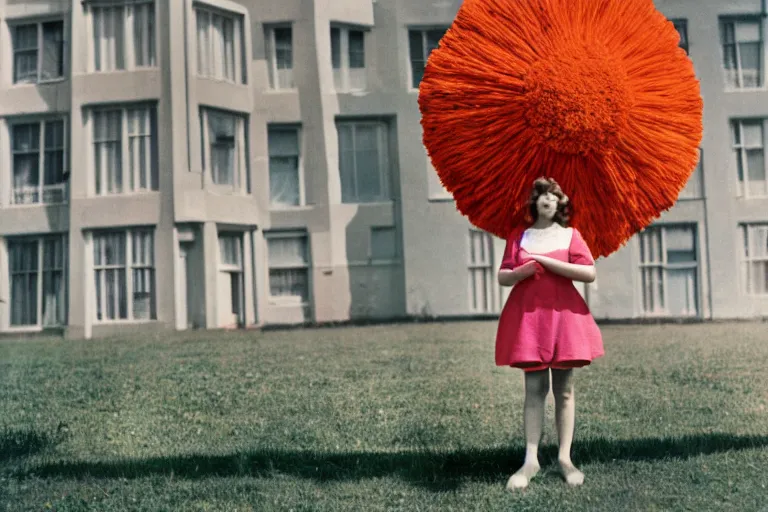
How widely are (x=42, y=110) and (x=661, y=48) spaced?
2.82 meters

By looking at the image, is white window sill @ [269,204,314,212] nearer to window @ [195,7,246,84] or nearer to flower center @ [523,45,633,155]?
window @ [195,7,246,84]

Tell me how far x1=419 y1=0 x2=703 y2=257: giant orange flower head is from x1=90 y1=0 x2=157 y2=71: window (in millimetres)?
1591

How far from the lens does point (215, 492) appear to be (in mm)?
3311

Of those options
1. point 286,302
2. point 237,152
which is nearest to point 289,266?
point 286,302

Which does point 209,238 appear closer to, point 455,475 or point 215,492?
point 215,492

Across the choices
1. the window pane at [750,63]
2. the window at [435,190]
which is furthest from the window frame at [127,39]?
the window pane at [750,63]

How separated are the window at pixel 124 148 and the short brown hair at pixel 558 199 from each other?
6.21 ft

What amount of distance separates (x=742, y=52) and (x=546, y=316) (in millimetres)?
1845

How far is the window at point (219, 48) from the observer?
407 cm

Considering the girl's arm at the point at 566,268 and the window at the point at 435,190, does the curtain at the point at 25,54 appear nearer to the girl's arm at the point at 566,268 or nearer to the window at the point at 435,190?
the window at the point at 435,190

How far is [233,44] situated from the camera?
4109 millimetres

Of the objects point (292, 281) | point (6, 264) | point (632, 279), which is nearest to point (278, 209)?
point (292, 281)

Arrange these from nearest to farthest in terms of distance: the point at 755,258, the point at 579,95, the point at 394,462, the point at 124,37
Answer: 1. the point at 579,95
2. the point at 394,462
3. the point at 755,258
4. the point at 124,37

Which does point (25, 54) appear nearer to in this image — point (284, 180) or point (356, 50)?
point (284, 180)
